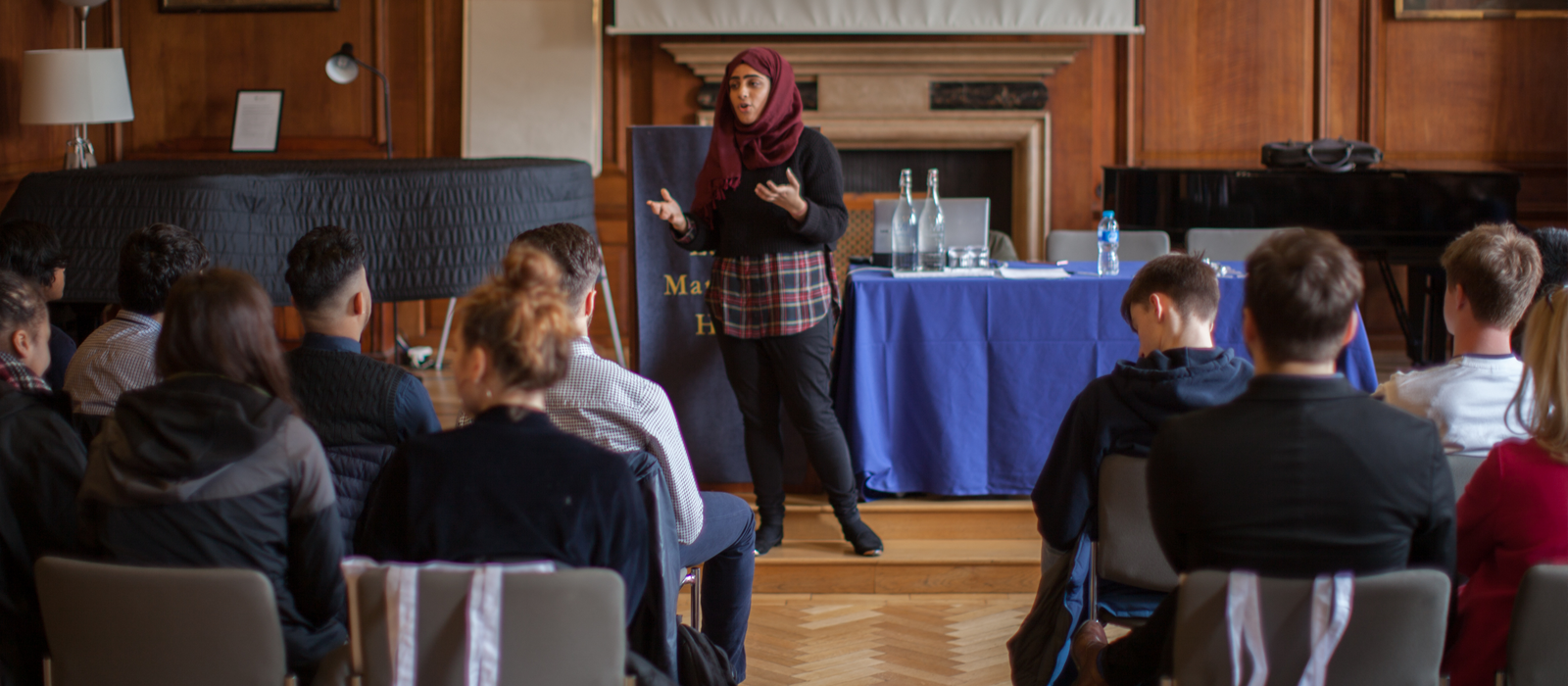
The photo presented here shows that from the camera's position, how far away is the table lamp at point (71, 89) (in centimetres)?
487

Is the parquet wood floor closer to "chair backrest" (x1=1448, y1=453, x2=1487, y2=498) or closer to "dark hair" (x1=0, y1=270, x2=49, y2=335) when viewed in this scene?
"chair backrest" (x1=1448, y1=453, x2=1487, y2=498)

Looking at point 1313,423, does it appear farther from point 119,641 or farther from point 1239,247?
point 1239,247

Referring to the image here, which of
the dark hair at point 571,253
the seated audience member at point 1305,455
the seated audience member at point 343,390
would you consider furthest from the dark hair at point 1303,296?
the seated audience member at point 343,390

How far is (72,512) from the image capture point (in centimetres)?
168

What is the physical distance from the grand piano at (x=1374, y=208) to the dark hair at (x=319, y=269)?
371 cm

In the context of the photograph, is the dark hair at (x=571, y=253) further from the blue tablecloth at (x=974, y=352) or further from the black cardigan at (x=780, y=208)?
the blue tablecloth at (x=974, y=352)

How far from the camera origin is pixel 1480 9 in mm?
5477

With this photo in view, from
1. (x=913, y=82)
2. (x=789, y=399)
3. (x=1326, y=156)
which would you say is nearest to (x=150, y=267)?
(x=789, y=399)

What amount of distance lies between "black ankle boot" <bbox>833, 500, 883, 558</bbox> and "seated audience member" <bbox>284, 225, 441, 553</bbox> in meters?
1.29

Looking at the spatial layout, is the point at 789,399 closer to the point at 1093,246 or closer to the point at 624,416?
the point at 624,416

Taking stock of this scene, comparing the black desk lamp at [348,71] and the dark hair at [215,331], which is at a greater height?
Result: the black desk lamp at [348,71]

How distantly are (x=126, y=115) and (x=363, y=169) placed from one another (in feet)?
5.63

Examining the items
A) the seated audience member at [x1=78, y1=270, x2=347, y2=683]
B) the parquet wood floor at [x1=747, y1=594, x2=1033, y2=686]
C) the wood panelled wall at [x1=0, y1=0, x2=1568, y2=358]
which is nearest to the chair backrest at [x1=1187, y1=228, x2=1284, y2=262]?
the wood panelled wall at [x1=0, y1=0, x2=1568, y2=358]

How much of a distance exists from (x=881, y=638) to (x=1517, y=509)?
1.50 metres
